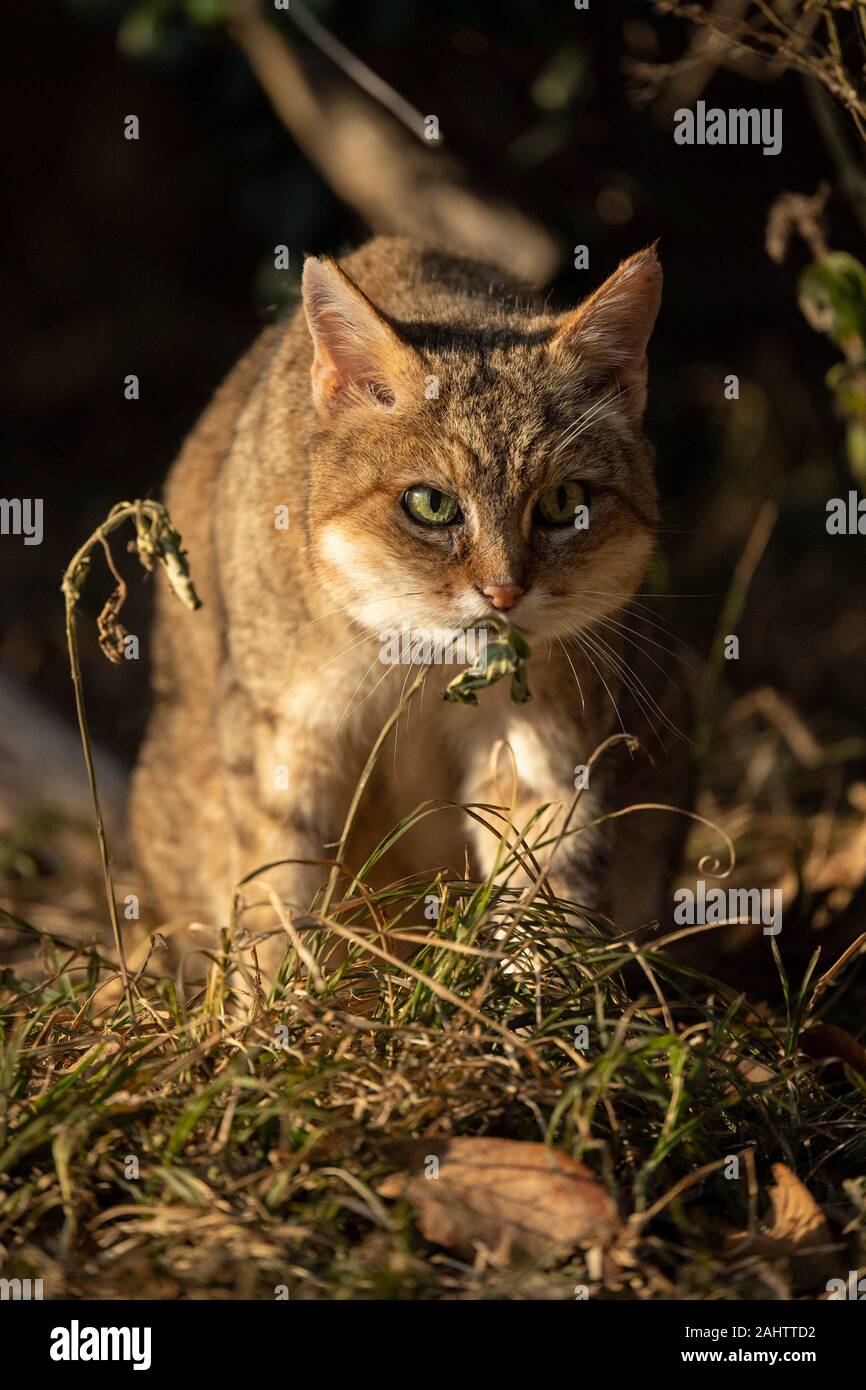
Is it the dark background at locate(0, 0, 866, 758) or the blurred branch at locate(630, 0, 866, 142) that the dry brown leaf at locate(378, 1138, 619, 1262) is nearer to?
the dark background at locate(0, 0, 866, 758)

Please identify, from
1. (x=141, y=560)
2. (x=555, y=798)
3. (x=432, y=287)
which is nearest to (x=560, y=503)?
(x=555, y=798)

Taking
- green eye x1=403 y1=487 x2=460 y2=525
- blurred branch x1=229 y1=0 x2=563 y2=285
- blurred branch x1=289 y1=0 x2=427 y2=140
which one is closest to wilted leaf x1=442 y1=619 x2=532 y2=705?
green eye x1=403 y1=487 x2=460 y2=525

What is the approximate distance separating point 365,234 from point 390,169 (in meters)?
0.78

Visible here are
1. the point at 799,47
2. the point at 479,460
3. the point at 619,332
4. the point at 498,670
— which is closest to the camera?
the point at 498,670

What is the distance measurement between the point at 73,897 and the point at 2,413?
4767mm

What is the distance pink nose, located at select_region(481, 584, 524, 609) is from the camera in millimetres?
3535

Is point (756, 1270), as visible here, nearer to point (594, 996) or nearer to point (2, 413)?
point (594, 996)

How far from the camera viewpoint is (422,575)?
368cm

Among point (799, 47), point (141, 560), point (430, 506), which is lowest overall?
point (141, 560)

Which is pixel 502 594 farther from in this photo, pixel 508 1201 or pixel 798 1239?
pixel 798 1239

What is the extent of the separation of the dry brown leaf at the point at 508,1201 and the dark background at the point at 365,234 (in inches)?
81.6

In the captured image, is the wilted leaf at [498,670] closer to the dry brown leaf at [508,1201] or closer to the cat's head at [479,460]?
the cat's head at [479,460]

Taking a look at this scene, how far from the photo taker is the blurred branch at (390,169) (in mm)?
6203

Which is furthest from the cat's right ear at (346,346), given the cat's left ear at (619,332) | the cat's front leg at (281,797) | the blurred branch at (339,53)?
the blurred branch at (339,53)
